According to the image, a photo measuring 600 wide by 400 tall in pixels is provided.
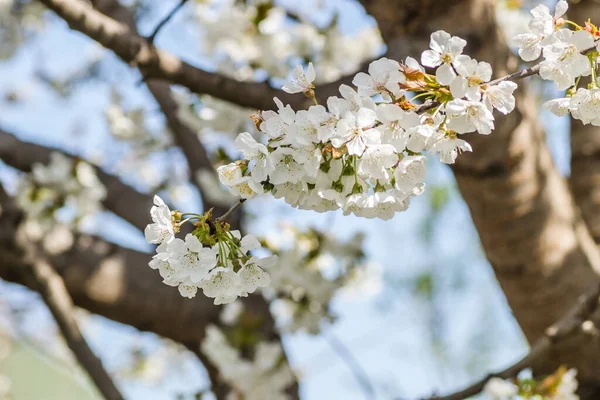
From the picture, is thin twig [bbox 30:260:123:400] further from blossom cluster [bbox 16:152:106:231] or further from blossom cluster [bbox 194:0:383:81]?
blossom cluster [bbox 194:0:383:81]

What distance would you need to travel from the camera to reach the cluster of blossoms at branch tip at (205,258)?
62 centimetres

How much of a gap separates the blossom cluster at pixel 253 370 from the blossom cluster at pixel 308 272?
0.50ft

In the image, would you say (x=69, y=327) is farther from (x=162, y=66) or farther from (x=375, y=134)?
(x=375, y=134)

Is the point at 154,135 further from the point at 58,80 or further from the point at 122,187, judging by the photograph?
the point at 58,80

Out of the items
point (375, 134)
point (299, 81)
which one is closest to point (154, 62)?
point (299, 81)

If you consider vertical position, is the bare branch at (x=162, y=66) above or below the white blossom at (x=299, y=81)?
above

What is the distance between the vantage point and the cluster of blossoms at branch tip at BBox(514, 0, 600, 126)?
2.01 ft

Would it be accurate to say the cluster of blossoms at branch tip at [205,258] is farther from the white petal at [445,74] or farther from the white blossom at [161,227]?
the white petal at [445,74]

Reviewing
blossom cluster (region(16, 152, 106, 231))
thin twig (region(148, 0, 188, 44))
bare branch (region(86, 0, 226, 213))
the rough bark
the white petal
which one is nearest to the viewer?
the white petal

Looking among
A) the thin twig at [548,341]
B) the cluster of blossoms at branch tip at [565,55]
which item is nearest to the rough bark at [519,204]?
the thin twig at [548,341]

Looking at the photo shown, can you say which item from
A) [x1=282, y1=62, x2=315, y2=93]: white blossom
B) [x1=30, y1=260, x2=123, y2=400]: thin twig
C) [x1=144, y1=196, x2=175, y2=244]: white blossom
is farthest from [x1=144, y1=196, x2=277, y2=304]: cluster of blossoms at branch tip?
[x1=30, y1=260, x2=123, y2=400]: thin twig

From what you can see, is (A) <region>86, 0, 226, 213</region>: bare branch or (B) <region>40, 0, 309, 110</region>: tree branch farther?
(A) <region>86, 0, 226, 213</region>: bare branch

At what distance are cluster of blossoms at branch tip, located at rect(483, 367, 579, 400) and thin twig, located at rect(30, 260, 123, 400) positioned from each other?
78 centimetres

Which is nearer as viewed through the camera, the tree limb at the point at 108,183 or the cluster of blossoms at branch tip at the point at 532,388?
the cluster of blossoms at branch tip at the point at 532,388
